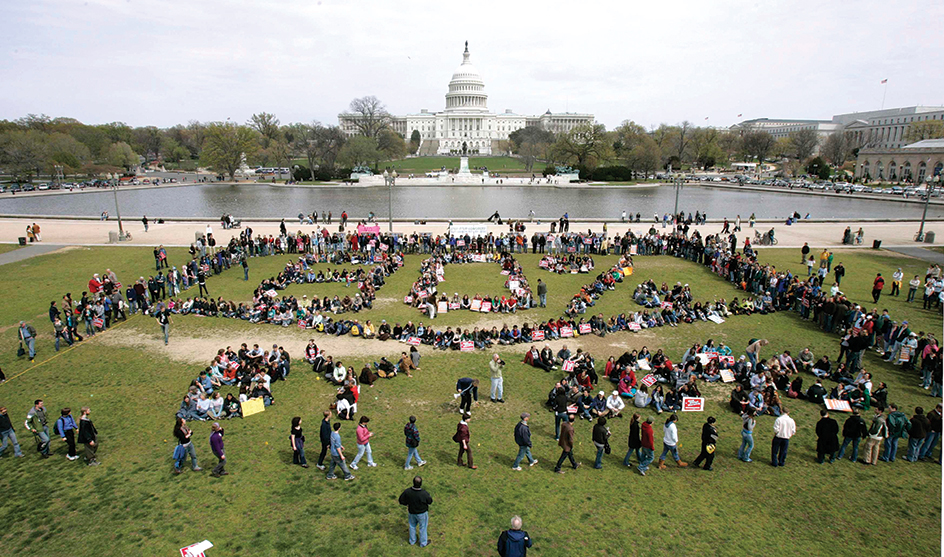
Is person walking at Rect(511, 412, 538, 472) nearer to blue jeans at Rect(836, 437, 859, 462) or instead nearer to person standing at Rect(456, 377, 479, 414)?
person standing at Rect(456, 377, 479, 414)

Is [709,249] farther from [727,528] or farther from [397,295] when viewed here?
[727,528]

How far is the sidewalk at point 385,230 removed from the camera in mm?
34875

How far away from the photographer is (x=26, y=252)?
3106 centimetres

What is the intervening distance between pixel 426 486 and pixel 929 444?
421 inches

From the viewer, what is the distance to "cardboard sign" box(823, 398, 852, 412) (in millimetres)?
12758

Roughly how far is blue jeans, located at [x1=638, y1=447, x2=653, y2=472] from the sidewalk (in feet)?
90.1

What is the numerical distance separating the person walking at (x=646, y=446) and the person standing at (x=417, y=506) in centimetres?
461

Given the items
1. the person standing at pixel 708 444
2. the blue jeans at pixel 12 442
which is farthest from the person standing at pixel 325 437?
the person standing at pixel 708 444

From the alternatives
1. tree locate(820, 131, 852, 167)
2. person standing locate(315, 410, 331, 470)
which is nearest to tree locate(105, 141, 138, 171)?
person standing locate(315, 410, 331, 470)

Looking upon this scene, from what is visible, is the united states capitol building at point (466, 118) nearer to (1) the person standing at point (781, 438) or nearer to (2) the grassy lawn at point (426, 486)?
(2) the grassy lawn at point (426, 486)

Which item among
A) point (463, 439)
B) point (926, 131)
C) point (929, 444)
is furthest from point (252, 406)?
point (926, 131)

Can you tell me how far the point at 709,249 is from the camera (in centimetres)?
2838

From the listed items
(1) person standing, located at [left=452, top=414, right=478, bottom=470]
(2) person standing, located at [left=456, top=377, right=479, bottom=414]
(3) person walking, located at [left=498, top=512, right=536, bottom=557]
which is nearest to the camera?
(3) person walking, located at [left=498, top=512, right=536, bottom=557]

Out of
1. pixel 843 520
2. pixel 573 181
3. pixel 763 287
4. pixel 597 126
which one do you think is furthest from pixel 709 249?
pixel 597 126
